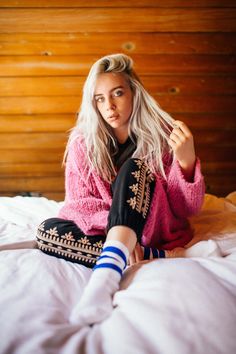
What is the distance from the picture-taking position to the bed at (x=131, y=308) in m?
0.42

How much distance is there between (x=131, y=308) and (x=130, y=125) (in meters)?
0.71

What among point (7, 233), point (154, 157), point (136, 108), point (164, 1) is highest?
point (164, 1)

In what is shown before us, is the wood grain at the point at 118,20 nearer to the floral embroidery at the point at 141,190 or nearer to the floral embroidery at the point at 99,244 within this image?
the floral embroidery at the point at 141,190

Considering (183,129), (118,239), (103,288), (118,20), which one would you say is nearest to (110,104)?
(183,129)

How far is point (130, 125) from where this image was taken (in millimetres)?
1041

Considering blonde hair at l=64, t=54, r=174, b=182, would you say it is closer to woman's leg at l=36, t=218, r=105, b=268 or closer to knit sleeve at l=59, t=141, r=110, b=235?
knit sleeve at l=59, t=141, r=110, b=235

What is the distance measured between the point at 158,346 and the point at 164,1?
1.62 metres

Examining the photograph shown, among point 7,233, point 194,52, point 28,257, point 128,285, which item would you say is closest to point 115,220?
point 128,285

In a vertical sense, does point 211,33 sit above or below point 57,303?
above

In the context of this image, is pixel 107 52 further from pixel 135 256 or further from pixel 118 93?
pixel 135 256

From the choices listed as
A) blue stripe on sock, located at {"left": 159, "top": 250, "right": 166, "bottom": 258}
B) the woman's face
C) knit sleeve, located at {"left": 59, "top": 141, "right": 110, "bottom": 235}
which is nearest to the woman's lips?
the woman's face

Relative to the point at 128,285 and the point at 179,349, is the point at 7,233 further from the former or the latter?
the point at 179,349

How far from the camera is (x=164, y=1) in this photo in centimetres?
145

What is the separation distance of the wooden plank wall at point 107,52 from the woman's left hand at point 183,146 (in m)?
0.85
